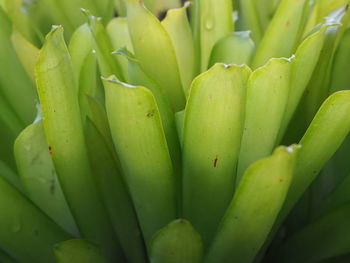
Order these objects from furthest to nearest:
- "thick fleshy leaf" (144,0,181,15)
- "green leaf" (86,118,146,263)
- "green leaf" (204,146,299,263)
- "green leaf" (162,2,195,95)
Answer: "thick fleshy leaf" (144,0,181,15), "green leaf" (162,2,195,95), "green leaf" (86,118,146,263), "green leaf" (204,146,299,263)

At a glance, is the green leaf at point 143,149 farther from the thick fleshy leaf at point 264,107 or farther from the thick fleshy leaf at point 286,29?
the thick fleshy leaf at point 286,29

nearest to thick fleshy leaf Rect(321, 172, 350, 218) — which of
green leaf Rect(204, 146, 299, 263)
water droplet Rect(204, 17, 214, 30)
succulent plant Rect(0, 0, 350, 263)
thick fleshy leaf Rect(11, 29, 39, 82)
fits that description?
succulent plant Rect(0, 0, 350, 263)

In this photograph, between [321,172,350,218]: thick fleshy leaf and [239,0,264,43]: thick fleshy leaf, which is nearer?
[321,172,350,218]: thick fleshy leaf

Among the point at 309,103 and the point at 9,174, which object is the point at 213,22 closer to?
the point at 309,103

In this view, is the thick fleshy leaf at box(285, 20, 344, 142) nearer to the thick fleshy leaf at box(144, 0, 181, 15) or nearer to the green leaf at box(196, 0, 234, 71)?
the green leaf at box(196, 0, 234, 71)

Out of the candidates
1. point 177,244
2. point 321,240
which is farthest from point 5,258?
point 321,240

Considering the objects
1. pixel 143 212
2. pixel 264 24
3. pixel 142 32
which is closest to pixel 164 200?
pixel 143 212
